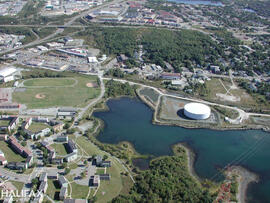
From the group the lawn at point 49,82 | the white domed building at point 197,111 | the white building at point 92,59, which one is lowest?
the lawn at point 49,82

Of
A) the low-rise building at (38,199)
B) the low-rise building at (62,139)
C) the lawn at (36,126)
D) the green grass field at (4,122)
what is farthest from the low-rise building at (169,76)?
the low-rise building at (38,199)

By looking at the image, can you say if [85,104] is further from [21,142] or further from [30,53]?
[30,53]

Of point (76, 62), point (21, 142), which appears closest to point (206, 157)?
point (21, 142)

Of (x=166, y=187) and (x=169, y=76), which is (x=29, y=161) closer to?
(x=166, y=187)

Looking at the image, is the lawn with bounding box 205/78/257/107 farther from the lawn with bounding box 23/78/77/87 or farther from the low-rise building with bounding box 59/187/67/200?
the low-rise building with bounding box 59/187/67/200

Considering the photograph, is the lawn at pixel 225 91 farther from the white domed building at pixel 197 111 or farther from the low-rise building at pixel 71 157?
the low-rise building at pixel 71 157

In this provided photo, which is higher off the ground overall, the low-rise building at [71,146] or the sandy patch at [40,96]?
the sandy patch at [40,96]

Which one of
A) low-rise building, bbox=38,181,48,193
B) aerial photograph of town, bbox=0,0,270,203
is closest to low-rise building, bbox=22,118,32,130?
aerial photograph of town, bbox=0,0,270,203
